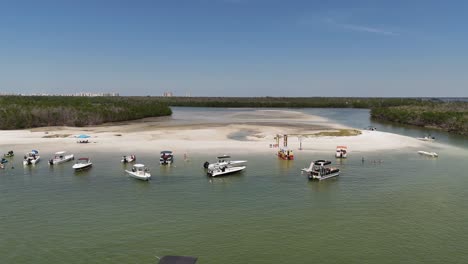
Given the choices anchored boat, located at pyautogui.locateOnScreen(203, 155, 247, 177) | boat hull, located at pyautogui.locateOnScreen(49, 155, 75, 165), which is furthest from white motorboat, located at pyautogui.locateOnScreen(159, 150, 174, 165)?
boat hull, located at pyautogui.locateOnScreen(49, 155, 75, 165)

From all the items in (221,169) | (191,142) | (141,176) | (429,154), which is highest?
(191,142)

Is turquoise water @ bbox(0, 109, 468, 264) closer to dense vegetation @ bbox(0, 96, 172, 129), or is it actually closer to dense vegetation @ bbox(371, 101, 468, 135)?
dense vegetation @ bbox(371, 101, 468, 135)

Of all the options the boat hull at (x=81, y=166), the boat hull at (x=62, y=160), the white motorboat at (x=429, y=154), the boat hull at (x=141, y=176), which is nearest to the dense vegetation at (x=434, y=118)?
the white motorboat at (x=429, y=154)

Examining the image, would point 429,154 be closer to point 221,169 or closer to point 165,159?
point 221,169

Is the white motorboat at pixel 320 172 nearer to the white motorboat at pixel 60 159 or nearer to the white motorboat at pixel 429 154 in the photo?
the white motorboat at pixel 429 154

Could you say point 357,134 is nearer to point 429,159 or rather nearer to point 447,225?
point 429,159

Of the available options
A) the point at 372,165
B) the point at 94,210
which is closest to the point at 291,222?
the point at 94,210

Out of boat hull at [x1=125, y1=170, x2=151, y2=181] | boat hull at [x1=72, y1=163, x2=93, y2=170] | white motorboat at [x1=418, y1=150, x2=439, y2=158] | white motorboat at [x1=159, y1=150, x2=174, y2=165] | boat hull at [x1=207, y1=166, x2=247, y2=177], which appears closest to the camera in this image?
boat hull at [x1=125, y1=170, x2=151, y2=181]

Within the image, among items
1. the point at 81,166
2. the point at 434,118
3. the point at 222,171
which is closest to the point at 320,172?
the point at 222,171
